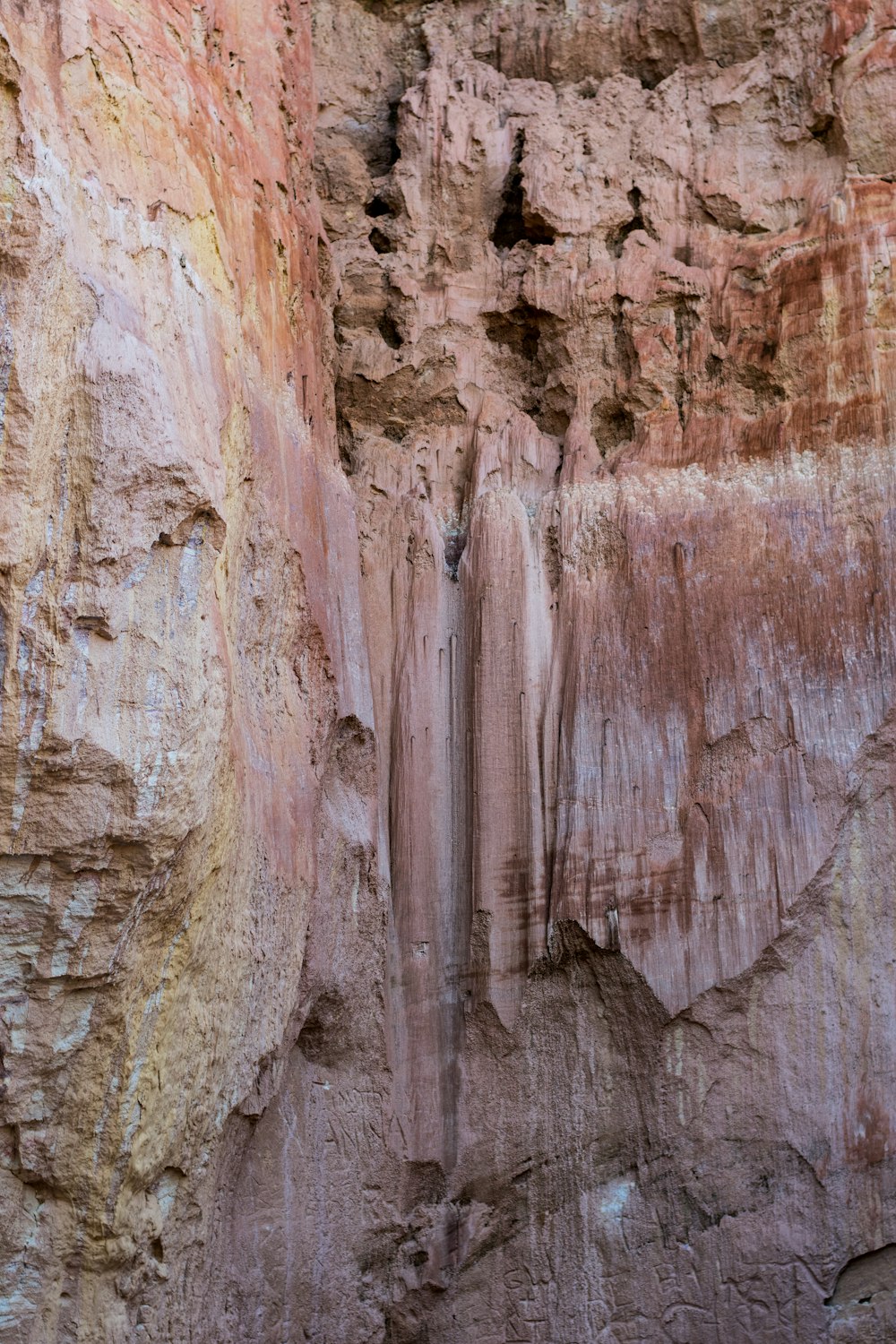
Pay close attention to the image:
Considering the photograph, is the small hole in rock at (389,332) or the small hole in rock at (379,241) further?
the small hole in rock at (379,241)

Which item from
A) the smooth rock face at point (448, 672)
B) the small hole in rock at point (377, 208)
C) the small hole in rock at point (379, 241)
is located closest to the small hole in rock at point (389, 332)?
the smooth rock face at point (448, 672)

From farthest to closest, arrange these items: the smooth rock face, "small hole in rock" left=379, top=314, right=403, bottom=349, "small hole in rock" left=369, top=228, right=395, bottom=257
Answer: "small hole in rock" left=369, top=228, right=395, bottom=257 < "small hole in rock" left=379, top=314, right=403, bottom=349 < the smooth rock face

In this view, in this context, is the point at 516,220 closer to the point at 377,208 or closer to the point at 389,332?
the point at 377,208

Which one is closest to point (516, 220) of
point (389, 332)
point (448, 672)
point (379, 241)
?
point (379, 241)

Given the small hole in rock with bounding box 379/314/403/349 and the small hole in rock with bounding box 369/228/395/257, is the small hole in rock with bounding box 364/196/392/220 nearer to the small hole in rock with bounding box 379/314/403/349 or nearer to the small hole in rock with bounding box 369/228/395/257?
the small hole in rock with bounding box 369/228/395/257

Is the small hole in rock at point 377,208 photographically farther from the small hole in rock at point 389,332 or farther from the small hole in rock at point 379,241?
the small hole in rock at point 389,332

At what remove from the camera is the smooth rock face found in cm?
369

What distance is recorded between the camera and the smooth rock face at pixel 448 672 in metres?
3.69

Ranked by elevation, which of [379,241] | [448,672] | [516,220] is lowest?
[448,672]

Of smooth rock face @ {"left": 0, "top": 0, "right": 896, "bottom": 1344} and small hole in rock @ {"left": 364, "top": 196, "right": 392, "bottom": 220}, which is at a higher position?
small hole in rock @ {"left": 364, "top": 196, "right": 392, "bottom": 220}

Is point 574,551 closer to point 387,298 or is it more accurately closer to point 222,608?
point 387,298

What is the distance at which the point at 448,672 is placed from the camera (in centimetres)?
570

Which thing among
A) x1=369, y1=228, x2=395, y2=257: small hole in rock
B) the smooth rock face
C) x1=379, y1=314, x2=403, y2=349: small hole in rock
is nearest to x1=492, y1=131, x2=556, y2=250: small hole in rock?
the smooth rock face

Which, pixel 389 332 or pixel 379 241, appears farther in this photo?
pixel 379 241
